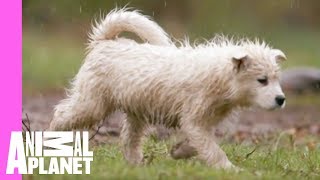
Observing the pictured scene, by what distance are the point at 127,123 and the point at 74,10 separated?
23.6 meters

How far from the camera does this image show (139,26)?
36.4 feet

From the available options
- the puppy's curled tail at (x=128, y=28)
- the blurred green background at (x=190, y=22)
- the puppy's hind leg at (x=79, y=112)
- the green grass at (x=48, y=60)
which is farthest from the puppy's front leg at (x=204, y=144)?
the blurred green background at (x=190, y=22)

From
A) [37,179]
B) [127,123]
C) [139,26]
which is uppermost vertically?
[139,26]

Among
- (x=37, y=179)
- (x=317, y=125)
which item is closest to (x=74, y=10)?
(x=317, y=125)

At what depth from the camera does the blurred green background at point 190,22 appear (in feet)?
99.5

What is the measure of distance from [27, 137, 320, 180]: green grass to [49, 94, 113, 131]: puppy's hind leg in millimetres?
355

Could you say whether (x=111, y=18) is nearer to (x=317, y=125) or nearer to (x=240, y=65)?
(x=240, y=65)

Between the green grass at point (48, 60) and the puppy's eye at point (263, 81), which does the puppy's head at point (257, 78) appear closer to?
the puppy's eye at point (263, 81)

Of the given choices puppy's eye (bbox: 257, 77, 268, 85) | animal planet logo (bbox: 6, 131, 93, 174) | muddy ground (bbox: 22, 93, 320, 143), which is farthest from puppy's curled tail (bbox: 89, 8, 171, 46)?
muddy ground (bbox: 22, 93, 320, 143)

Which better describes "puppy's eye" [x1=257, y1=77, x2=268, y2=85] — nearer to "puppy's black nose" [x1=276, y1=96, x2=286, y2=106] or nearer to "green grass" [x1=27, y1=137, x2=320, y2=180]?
"puppy's black nose" [x1=276, y1=96, x2=286, y2=106]

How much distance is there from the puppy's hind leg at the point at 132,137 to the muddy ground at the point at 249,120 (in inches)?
78.0

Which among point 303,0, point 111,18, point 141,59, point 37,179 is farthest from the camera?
point 303,0

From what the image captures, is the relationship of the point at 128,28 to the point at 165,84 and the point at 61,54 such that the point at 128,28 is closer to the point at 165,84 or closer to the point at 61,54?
the point at 165,84

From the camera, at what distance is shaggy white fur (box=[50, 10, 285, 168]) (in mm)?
9758
